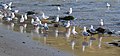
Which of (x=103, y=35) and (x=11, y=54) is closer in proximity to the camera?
(x=11, y=54)

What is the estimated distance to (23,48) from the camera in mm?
12945

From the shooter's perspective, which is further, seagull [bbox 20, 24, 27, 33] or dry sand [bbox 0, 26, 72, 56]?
seagull [bbox 20, 24, 27, 33]

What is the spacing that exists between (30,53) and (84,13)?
44.7 feet

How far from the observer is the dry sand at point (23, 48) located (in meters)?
11.9

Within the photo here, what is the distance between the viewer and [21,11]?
2709cm

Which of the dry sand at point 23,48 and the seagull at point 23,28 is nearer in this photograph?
the dry sand at point 23,48

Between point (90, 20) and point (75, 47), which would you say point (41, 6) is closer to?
point (90, 20)

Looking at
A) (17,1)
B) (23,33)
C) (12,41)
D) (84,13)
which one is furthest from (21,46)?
(17,1)

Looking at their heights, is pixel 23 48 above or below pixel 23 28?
above

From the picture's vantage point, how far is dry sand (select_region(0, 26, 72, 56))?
11883 mm

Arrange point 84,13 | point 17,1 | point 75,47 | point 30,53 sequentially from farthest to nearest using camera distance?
point 17,1 < point 84,13 < point 75,47 < point 30,53

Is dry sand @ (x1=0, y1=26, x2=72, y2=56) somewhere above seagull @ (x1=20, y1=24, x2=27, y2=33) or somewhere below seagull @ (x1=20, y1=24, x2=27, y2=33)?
above

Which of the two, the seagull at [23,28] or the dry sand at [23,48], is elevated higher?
the dry sand at [23,48]

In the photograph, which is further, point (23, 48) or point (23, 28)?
point (23, 28)
